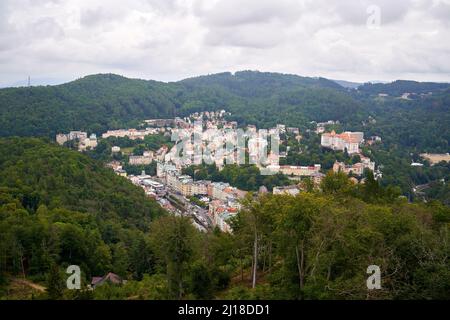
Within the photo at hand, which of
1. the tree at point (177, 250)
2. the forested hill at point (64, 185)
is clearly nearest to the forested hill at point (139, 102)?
the forested hill at point (64, 185)

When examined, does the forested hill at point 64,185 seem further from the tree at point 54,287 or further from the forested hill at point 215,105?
the forested hill at point 215,105

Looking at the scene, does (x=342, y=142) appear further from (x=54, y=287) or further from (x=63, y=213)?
(x=54, y=287)

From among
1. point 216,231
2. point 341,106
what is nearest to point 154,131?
point 341,106

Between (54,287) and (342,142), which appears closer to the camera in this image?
(54,287)

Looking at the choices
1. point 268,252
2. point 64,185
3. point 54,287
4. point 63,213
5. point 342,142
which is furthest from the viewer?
point 342,142

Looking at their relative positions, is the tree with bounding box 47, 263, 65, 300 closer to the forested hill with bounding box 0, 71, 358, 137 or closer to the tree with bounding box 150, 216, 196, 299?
the tree with bounding box 150, 216, 196, 299

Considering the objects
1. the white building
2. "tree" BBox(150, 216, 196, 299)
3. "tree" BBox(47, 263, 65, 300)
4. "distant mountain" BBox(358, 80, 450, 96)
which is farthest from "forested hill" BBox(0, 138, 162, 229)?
"distant mountain" BBox(358, 80, 450, 96)

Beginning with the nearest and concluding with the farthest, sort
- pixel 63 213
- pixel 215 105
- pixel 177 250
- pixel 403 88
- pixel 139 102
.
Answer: pixel 177 250
pixel 63 213
pixel 139 102
pixel 215 105
pixel 403 88

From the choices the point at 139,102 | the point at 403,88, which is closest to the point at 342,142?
the point at 139,102
